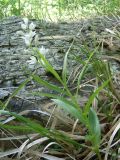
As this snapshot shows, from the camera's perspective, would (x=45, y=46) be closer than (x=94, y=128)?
No

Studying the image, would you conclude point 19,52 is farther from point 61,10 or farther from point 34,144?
point 61,10

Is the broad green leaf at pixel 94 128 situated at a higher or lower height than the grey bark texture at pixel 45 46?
lower

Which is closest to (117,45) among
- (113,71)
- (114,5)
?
(113,71)

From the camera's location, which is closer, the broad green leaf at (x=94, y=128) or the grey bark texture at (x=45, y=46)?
the broad green leaf at (x=94, y=128)

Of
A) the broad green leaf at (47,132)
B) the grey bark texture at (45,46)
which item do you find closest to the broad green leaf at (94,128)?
the broad green leaf at (47,132)

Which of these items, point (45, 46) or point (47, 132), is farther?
point (45, 46)

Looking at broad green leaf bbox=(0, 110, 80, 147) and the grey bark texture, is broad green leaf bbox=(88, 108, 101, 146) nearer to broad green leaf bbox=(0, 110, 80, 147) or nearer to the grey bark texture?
broad green leaf bbox=(0, 110, 80, 147)

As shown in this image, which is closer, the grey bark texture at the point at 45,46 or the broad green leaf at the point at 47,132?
the broad green leaf at the point at 47,132

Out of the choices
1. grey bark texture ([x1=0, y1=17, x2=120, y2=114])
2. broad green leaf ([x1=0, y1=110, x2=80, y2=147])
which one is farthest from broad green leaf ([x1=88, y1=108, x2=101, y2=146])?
grey bark texture ([x1=0, y1=17, x2=120, y2=114])

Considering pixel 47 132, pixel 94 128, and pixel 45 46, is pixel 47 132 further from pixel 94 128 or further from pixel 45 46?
pixel 45 46

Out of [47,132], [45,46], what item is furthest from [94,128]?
[45,46]

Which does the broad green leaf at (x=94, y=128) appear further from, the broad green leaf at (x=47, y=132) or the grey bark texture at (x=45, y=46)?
the grey bark texture at (x=45, y=46)
